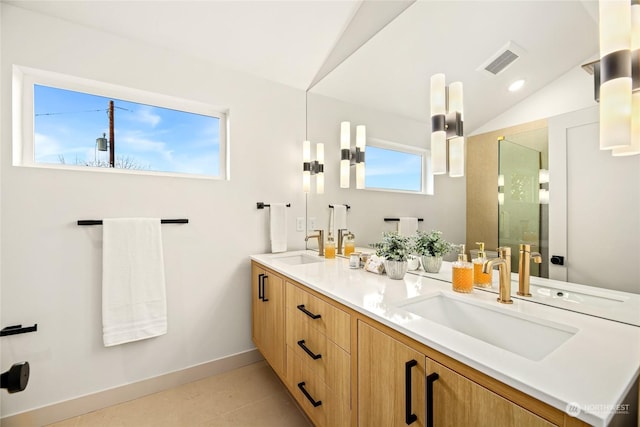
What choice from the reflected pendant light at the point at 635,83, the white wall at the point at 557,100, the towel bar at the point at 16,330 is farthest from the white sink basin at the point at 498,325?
the towel bar at the point at 16,330

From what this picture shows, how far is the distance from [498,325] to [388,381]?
443mm

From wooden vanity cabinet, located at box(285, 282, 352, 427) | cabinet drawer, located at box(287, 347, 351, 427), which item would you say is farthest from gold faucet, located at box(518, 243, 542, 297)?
cabinet drawer, located at box(287, 347, 351, 427)

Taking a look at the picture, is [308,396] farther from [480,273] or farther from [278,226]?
[278,226]

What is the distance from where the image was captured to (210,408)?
5.62ft

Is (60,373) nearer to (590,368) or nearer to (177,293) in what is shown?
(177,293)

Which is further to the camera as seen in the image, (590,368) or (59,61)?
(59,61)

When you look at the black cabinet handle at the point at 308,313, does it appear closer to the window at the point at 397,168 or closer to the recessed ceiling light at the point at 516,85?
the window at the point at 397,168

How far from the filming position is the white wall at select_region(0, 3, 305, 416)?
59.7 inches

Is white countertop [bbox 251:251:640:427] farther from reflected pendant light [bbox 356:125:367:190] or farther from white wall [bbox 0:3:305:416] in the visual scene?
white wall [bbox 0:3:305:416]

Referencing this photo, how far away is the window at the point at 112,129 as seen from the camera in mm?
1637

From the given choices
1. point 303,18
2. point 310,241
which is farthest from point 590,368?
point 303,18

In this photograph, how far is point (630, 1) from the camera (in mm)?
793

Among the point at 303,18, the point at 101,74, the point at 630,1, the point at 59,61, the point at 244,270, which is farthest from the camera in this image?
the point at 244,270

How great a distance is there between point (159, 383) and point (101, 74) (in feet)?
6.81
